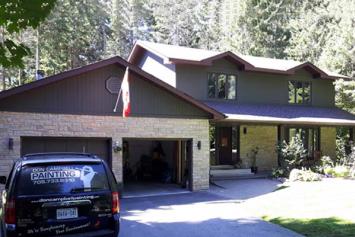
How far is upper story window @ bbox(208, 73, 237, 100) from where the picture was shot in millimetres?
21812

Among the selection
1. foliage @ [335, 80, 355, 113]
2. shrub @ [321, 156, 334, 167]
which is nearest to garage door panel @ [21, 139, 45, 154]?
shrub @ [321, 156, 334, 167]

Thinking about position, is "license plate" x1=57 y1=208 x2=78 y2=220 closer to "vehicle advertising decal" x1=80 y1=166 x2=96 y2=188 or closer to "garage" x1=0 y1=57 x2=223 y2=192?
"vehicle advertising decal" x1=80 y1=166 x2=96 y2=188

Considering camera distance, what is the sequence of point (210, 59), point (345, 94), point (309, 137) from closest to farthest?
point (210, 59)
point (309, 137)
point (345, 94)

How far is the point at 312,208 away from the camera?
12375 mm

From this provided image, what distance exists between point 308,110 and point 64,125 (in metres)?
14.6

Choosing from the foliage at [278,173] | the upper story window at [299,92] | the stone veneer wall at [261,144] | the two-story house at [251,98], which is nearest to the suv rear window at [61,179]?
the two-story house at [251,98]

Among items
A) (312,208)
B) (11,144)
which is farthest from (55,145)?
(312,208)

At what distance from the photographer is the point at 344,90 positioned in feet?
89.4

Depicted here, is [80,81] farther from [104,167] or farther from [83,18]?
[83,18]

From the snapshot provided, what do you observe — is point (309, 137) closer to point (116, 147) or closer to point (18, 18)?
point (116, 147)

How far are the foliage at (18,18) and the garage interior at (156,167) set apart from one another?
10734 mm

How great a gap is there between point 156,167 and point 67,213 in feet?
46.3

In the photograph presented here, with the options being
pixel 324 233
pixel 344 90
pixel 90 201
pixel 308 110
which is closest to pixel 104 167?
pixel 90 201

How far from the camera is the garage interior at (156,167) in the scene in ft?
56.8
